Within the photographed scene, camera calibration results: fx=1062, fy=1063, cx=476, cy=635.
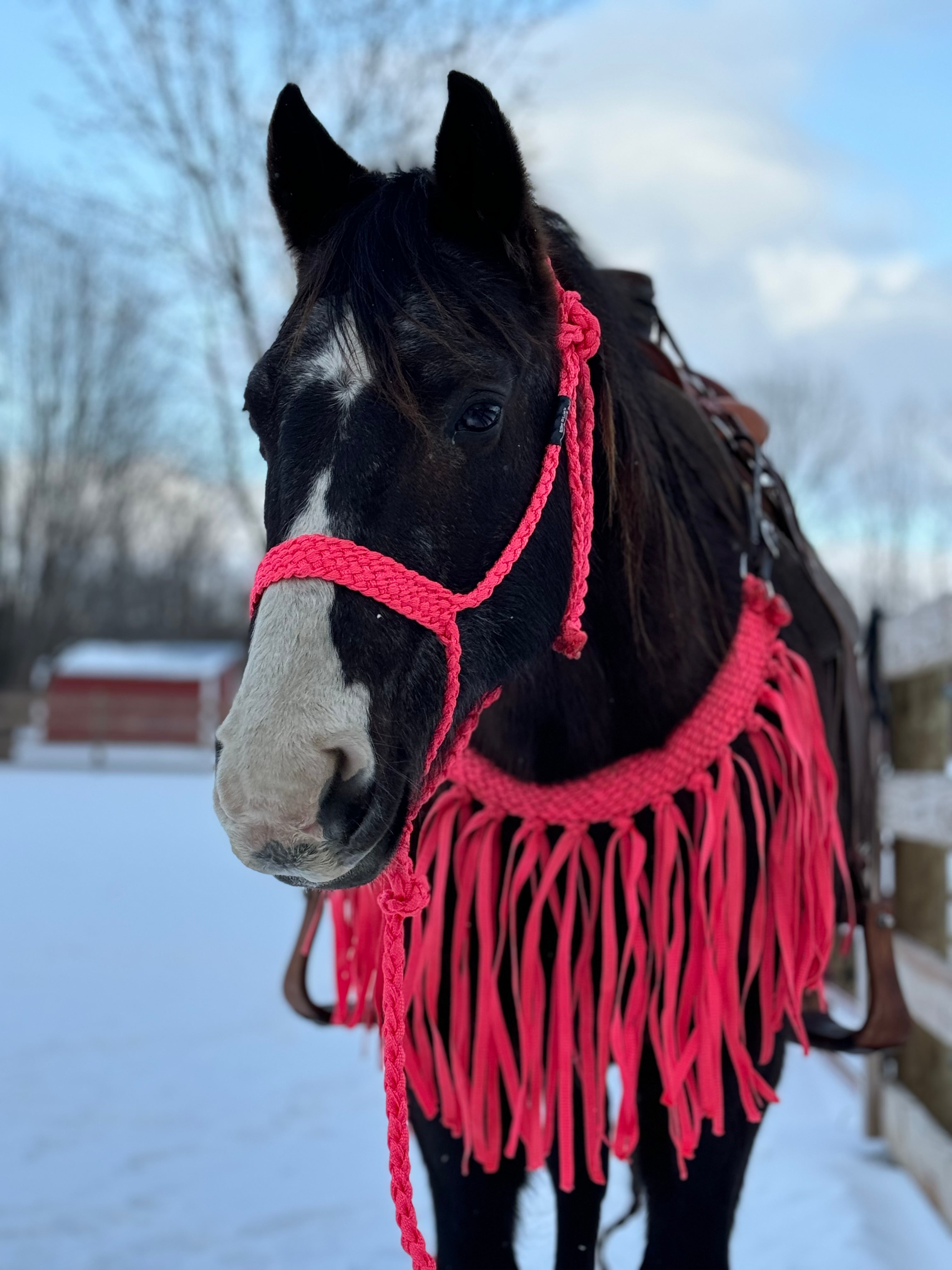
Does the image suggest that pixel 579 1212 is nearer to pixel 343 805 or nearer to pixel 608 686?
pixel 608 686

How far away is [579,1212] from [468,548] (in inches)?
45.7

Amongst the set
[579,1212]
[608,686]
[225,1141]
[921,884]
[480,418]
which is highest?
[480,418]

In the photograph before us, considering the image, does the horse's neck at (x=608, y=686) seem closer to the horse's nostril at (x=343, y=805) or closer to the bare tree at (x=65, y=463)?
the horse's nostril at (x=343, y=805)

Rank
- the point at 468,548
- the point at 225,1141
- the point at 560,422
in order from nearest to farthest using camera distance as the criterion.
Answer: the point at 468,548 < the point at 560,422 < the point at 225,1141

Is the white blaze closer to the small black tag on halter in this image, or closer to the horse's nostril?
the horse's nostril

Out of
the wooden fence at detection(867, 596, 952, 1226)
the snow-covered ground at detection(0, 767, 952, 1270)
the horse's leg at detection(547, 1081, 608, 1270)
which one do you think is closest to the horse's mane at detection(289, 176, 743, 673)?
the horse's leg at detection(547, 1081, 608, 1270)

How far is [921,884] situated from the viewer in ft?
10.4

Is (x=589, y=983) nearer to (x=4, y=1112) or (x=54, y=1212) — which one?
(x=54, y=1212)

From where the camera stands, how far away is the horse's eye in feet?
4.08

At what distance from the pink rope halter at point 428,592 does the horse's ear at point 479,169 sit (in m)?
0.13

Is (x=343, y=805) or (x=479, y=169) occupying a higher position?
(x=479, y=169)

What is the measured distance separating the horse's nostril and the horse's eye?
431 mm

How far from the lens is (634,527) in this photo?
156cm

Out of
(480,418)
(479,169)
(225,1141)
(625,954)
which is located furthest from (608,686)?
(225,1141)
